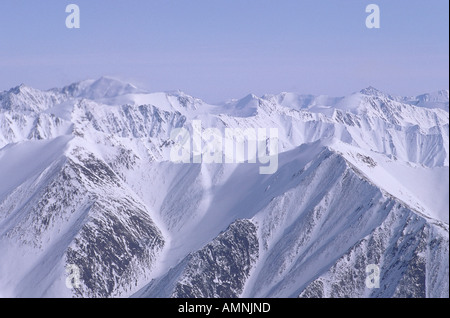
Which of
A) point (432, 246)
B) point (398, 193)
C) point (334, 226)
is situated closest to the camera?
point (432, 246)

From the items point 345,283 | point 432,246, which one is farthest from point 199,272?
point 432,246

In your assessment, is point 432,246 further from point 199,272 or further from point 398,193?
point 199,272
